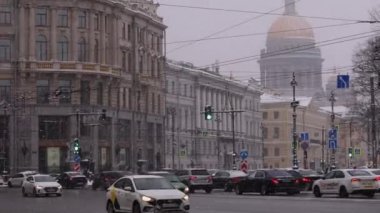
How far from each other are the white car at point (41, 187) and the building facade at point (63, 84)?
1173 inches

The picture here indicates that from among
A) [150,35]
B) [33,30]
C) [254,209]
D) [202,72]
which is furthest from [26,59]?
[254,209]

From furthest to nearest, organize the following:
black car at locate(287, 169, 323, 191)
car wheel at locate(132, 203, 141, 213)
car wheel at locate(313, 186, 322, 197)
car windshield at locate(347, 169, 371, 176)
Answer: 1. black car at locate(287, 169, 323, 191)
2. car wheel at locate(313, 186, 322, 197)
3. car windshield at locate(347, 169, 371, 176)
4. car wheel at locate(132, 203, 141, 213)

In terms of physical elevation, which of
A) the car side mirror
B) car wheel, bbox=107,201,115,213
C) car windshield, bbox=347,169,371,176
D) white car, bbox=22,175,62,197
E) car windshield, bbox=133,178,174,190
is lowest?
white car, bbox=22,175,62,197

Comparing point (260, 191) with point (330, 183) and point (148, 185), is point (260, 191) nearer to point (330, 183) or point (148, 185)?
point (330, 183)

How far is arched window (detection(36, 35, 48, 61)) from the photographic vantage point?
87.2 metres

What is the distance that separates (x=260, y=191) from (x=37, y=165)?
4397cm

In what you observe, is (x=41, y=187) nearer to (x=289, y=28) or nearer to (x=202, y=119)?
(x=202, y=119)

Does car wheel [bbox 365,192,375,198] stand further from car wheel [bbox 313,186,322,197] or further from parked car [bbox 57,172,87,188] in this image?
parked car [bbox 57,172,87,188]

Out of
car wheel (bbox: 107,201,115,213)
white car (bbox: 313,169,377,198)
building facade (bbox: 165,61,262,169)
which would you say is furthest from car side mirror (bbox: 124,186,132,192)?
building facade (bbox: 165,61,262,169)

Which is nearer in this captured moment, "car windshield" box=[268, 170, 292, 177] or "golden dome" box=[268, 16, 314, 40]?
"car windshield" box=[268, 170, 292, 177]

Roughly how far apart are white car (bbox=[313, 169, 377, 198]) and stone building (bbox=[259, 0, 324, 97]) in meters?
116

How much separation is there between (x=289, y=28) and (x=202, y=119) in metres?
60.5

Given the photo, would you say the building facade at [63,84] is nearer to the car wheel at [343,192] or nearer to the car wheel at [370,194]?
the car wheel at [343,192]

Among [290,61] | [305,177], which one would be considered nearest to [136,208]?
[305,177]
